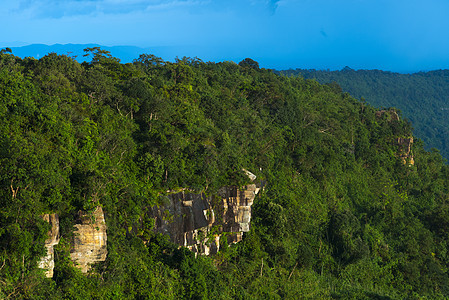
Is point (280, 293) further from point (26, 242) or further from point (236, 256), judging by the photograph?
point (26, 242)

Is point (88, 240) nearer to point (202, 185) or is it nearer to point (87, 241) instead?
point (87, 241)

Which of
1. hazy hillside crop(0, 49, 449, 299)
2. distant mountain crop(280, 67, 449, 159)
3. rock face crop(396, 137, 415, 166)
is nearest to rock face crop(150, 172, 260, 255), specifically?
hazy hillside crop(0, 49, 449, 299)

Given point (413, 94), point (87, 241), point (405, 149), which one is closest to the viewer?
point (87, 241)

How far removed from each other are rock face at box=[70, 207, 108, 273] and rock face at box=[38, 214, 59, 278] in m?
1.29

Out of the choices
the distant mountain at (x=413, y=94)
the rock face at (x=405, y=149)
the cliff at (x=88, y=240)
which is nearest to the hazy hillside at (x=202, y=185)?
the cliff at (x=88, y=240)

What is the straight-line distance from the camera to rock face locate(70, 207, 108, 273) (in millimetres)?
19078

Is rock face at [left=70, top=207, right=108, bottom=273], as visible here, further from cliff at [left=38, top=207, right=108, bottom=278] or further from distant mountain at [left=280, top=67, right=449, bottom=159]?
distant mountain at [left=280, top=67, right=449, bottom=159]

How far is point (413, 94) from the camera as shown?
14188 cm

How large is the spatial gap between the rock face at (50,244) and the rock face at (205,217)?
22.2 feet

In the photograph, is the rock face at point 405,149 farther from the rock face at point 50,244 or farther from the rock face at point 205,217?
the rock face at point 50,244

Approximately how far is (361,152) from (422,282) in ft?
61.2

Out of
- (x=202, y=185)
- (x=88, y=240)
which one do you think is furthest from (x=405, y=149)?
(x=88, y=240)

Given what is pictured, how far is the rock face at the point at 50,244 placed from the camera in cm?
1720

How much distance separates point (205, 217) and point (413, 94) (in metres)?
138
